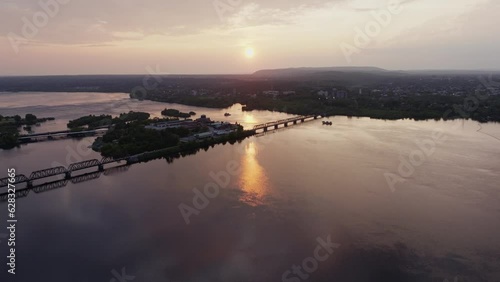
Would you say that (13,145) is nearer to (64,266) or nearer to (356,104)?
(64,266)

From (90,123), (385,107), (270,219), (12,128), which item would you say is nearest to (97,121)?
(90,123)

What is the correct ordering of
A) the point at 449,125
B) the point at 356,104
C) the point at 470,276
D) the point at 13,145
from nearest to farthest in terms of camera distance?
the point at 470,276, the point at 13,145, the point at 449,125, the point at 356,104

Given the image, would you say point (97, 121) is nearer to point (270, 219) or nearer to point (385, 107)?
point (270, 219)

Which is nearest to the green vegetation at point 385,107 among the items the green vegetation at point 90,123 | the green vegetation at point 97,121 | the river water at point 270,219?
the river water at point 270,219

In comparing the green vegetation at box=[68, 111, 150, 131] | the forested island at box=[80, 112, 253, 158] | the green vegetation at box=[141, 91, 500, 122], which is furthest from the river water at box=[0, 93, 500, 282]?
the green vegetation at box=[141, 91, 500, 122]

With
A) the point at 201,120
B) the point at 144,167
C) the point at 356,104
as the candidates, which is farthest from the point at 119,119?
the point at 356,104
